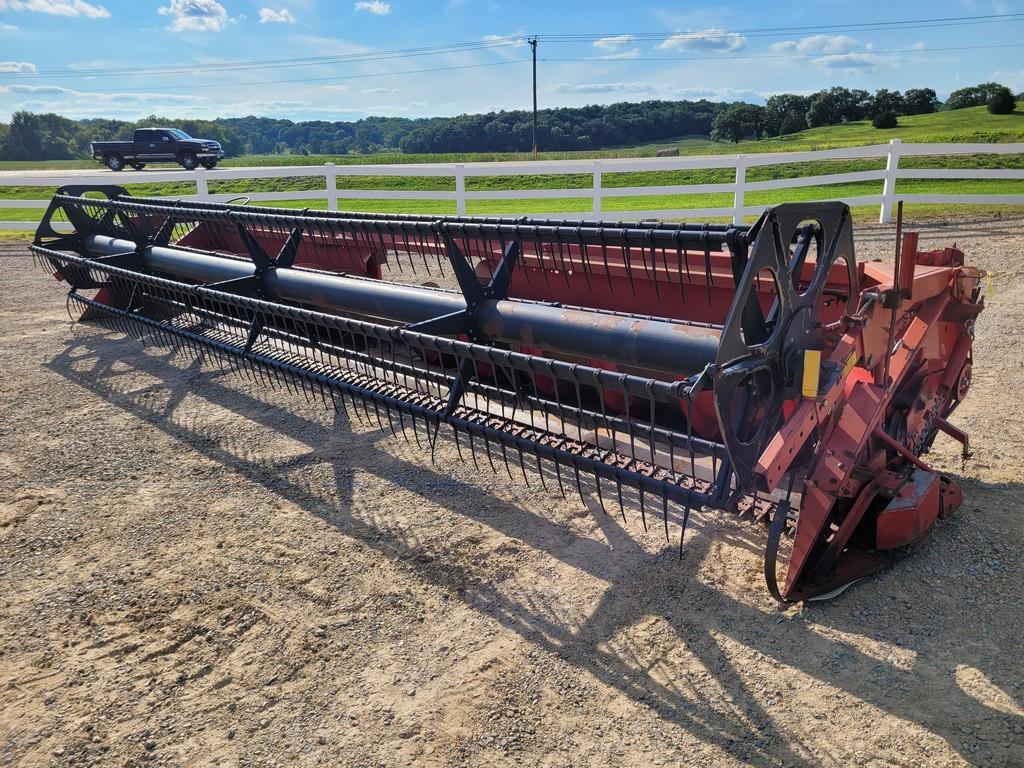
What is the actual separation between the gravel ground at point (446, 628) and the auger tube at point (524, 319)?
0.83 meters

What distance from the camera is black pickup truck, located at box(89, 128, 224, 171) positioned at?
1078 inches

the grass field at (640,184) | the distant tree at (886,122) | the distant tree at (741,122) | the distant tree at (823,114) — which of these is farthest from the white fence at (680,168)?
the distant tree at (741,122)

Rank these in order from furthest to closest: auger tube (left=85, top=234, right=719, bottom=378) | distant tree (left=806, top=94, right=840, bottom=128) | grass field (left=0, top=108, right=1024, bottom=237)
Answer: distant tree (left=806, top=94, right=840, bottom=128), grass field (left=0, top=108, right=1024, bottom=237), auger tube (left=85, top=234, right=719, bottom=378)

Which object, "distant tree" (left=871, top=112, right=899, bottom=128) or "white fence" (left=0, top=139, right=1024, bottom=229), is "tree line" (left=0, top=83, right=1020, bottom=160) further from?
"white fence" (left=0, top=139, right=1024, bottom=229)

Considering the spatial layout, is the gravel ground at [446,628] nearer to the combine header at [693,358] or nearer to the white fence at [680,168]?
the combine header at [693,358]

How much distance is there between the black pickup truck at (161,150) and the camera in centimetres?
2738

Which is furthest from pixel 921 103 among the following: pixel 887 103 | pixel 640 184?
pixel 640 184

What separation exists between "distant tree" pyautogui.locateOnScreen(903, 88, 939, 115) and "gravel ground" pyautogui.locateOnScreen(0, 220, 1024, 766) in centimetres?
4465

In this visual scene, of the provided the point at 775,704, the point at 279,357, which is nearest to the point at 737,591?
the point at 775,704

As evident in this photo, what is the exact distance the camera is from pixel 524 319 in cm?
340

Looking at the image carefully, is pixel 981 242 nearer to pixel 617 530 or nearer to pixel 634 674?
pixel 617 530

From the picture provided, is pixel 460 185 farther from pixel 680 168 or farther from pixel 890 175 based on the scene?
pixel 890 175

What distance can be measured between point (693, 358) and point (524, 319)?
3.05ft

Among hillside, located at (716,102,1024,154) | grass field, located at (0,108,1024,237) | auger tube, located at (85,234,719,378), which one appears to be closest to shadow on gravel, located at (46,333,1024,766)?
auger tube, located at (85,234,719,378)
